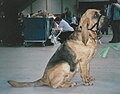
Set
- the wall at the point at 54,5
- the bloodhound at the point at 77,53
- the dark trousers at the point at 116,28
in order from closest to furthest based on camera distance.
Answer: the bloodhound at the point at 77,53 < the dark trousers at the point at 116,28 < the wall at the point at 54,5

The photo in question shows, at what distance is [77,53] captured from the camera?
696 cm

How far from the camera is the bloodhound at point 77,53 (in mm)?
6945

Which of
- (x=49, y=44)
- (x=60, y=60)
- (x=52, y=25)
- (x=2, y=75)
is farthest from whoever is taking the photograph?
(x=52, y=25)

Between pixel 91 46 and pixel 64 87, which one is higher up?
pixel 91 46

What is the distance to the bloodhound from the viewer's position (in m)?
6.95

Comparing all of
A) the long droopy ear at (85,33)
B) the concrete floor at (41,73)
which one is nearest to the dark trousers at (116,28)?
the concrete floor at (41,73)

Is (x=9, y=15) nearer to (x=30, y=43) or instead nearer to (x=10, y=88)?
(x=30, y=43)

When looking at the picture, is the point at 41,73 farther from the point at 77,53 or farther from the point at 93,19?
the point at 93,19

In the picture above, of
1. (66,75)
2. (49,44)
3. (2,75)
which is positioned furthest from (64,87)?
(49,44)

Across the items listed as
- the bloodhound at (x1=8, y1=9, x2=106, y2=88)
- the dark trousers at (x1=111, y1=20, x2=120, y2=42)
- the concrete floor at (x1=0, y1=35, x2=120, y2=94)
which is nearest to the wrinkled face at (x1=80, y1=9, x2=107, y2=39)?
the bloodhound at (x1=8, y1=9, x2=106, y2=88)

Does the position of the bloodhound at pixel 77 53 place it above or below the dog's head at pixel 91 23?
below

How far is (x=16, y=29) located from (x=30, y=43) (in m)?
0.91

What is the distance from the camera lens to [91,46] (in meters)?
7.03

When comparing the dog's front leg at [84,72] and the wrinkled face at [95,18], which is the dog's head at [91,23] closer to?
the wrinkled face at [95,18]
